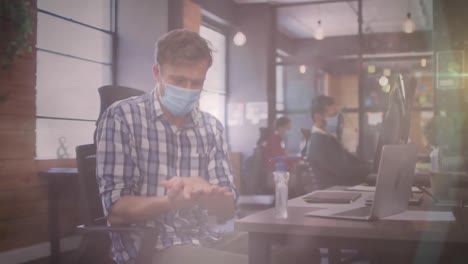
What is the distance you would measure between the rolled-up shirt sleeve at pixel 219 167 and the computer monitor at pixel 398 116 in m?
0.60

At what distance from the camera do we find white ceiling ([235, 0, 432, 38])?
8.51 metres

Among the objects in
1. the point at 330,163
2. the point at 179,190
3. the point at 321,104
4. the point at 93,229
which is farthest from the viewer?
the point at 321,104

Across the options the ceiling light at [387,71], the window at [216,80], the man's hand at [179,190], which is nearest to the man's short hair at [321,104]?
the window at [216,80]

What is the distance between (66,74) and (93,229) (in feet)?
11.1

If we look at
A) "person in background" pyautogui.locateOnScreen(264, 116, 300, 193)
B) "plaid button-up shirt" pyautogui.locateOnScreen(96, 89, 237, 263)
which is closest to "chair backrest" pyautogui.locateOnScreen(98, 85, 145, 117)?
"plaid button-up shirt" pyautogui.locateOnScreen(96, 89, 237, 263)

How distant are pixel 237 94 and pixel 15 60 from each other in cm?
497

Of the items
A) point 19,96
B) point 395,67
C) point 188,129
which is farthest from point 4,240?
point 395,67

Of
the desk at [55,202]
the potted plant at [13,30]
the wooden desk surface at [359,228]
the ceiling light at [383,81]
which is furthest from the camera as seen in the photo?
the ceiling light at [383,81]

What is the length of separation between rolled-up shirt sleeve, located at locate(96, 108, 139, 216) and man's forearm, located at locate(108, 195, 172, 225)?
1.1 inches

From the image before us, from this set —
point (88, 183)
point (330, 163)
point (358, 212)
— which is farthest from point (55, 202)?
point (358, 212)

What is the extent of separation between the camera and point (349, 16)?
9.11 meters

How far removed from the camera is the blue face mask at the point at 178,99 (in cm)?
184

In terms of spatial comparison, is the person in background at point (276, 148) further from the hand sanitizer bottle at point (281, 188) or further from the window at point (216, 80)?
the hand sanitizer bottle at point (281, 188)

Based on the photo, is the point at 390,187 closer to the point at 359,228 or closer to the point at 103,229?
the point at 359,228
